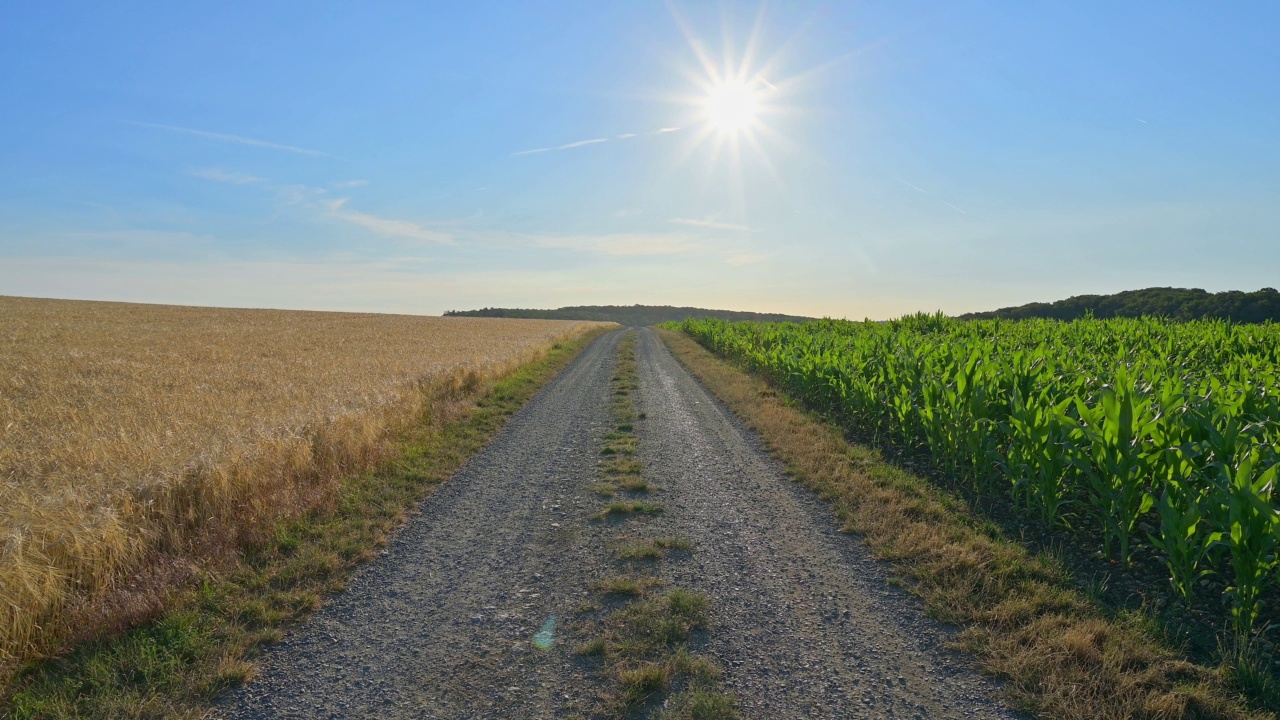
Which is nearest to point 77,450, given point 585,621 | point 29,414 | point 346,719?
point 29,414

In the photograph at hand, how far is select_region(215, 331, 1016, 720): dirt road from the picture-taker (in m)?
3.70

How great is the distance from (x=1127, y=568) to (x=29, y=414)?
16.3 m

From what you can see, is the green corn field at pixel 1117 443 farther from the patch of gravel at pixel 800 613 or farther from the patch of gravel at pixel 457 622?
the patch of gravel at pixel 457 622

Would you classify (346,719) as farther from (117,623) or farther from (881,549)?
(881,549)

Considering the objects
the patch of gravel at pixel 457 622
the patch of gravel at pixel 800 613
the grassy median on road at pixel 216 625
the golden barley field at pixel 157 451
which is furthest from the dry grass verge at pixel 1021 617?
the golden barley field at pixel 157 451

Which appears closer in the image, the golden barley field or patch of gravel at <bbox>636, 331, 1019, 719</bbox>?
patch of gravel at <bbox>636, 331, 1019, 719</bbox>

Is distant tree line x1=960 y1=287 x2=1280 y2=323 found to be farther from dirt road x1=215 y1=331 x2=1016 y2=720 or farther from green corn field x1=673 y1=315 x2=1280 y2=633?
dirt road x1=215 y1=331 x2=1016 y2=720

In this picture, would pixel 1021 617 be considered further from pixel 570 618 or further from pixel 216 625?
pixel 216 625

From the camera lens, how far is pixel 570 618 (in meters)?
4.68

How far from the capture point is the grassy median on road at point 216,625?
3639 mm

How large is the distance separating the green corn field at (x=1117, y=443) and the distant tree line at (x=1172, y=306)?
84.3 feet

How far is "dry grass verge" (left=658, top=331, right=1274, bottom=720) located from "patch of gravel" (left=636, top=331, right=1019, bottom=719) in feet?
0.74

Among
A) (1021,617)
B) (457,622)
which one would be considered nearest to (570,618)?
(457,622)

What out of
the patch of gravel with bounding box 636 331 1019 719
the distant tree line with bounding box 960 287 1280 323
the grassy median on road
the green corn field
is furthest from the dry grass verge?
the distant tree line with bounding box 960 287 1280 323
